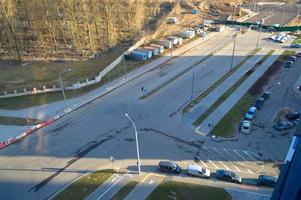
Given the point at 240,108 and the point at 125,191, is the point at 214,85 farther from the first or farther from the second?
the point at 125,191

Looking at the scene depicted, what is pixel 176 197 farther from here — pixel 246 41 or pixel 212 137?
pixel 246 41

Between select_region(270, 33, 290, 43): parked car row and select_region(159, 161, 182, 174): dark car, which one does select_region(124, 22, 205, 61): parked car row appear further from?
select_region(159, 161, 182, 174): dark car

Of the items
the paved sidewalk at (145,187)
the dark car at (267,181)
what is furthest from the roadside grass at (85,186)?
the dark car at (267,181)

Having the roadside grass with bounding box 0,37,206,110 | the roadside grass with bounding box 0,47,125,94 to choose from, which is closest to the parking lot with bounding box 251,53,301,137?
the roadside grass with bounding box 0,37,206,110

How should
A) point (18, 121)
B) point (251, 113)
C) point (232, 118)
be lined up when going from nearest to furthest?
point (18, 121) → point (232, 118) → point (251, 113)

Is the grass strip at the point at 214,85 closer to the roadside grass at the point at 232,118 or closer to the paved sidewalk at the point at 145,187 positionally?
the roadside grass at the point at 232,118

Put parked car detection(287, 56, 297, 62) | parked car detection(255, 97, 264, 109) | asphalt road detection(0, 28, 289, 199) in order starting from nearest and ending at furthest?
asphalt road detection(0, 28, 289, 199)
parked car detection(255, 97, 264, 109)
parked car detection(287, 56, 297, 62)

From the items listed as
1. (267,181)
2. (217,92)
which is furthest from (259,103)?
(267,181)
